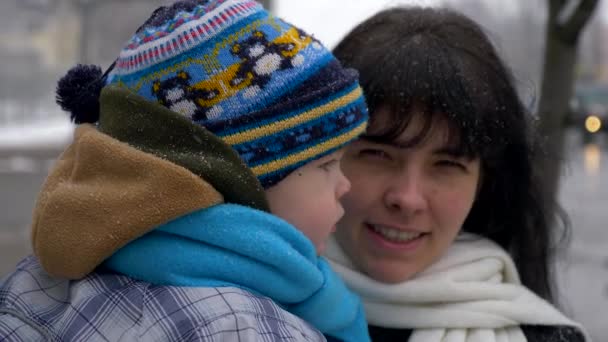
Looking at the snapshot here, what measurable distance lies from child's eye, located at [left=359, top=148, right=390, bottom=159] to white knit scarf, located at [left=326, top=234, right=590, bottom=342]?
1.08ft

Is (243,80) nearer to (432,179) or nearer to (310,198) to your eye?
(310,198)

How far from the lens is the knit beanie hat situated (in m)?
1.37

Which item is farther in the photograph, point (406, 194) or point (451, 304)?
point (451, 304)

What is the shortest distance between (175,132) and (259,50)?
23cm

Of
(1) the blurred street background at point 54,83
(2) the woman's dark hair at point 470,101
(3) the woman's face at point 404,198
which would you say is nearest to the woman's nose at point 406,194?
(3) the woman's face at point 404,198

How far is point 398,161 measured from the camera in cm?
191

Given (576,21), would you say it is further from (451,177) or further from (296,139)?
(296,139)

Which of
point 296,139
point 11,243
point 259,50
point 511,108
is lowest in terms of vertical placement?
point 11,243

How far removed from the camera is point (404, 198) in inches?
73.2

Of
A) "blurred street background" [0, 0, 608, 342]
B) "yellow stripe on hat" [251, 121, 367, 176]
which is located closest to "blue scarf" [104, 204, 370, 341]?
"yellow stripe on hat" [251, 121, 367, 176]

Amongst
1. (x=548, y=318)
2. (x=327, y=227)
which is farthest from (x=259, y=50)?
(x=548, y=318)

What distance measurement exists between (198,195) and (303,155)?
10.6 inches

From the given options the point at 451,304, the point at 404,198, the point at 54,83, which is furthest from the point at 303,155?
the point at 54,83

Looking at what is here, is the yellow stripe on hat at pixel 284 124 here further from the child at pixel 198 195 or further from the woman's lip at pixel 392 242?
the woman's lip at pixel 392 242
